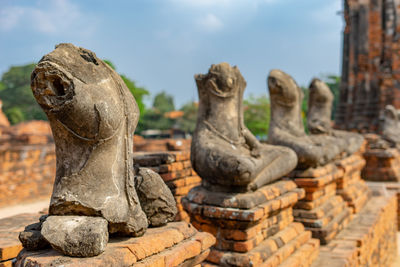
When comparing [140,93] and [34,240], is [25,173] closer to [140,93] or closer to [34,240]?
[34,240]

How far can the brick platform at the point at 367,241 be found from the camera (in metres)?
3.32

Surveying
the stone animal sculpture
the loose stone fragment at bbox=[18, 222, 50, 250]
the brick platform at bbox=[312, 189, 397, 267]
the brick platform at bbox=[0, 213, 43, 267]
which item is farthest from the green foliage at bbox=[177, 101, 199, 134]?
the loose stone fragment at bbox=[18, 222, 50, 250]

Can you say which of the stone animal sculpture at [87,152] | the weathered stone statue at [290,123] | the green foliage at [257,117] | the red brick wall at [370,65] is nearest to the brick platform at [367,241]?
the weathered stone statue at [290,123]

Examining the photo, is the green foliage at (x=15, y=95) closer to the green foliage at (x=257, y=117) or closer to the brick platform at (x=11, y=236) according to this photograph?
the green foliage at (x=257, y=117)

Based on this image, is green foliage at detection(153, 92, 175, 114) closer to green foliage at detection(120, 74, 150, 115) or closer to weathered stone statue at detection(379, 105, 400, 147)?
green foliage at detection(120, 74, 150, 115)

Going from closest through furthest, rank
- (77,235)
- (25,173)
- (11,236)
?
(77,235) → (11,236) → (25,173)

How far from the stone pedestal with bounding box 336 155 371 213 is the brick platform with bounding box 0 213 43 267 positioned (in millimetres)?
3487

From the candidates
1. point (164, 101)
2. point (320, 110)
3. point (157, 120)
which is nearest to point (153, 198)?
point (320, 110)

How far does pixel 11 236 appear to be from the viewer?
2.23 meters

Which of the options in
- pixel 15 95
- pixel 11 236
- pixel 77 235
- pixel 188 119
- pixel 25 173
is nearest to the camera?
pixel 77 235

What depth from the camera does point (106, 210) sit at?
1563 mm

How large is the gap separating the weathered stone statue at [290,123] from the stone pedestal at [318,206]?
112 millimetres

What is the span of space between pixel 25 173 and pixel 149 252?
5.86 metres

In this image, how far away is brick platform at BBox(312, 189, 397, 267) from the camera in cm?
332
